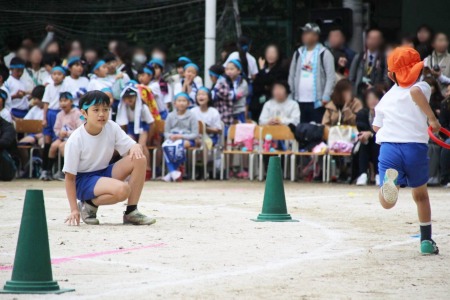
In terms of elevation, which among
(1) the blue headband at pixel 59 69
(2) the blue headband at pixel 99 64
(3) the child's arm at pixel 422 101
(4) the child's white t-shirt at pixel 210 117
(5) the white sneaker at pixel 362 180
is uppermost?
(2) the blue headband at pixel 99 64

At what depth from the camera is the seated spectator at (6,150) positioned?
18.7 metres

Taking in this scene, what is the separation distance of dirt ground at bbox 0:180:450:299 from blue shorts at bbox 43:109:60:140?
560cm

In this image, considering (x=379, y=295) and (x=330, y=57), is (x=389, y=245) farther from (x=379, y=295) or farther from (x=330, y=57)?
(x=330, y=57)

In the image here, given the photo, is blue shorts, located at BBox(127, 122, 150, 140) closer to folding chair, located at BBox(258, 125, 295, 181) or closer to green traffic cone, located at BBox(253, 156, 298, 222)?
folding chair, located at BBox(258, 125, 295, 181)

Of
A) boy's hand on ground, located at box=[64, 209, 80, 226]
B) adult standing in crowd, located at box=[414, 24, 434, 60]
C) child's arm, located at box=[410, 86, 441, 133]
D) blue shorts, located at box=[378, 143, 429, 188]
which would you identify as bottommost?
boy's hand on ground, located at box=[64, 209, 80, 226]

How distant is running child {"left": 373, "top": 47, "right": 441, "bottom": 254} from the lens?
8883 mm

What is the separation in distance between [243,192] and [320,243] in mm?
6722

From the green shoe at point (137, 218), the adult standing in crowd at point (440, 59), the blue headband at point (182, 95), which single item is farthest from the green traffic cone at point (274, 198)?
the blue headband at point (182, 95)

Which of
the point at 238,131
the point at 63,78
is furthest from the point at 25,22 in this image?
the point at 238,131

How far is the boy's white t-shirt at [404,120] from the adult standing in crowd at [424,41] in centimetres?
991

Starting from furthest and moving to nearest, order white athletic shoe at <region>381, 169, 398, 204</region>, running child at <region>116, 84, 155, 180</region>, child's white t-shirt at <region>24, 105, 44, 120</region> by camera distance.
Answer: child's white t-shirt at <region>24, 105, 44, 120</region>
running child at <region>116, 84, 155, 180</region>
white athletic shoe at <region>381, 169, 398, 204</region>

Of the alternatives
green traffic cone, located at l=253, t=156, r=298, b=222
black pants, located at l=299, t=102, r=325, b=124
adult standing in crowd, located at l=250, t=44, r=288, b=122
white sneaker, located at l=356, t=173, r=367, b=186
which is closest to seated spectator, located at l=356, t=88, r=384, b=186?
white sneaker, located at l=356, t=173, r=367, b=186

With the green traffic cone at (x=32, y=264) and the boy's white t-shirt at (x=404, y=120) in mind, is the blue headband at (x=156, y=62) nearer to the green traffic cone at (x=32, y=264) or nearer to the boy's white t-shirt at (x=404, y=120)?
the boy's white t-shirt at (x=404, y=120)

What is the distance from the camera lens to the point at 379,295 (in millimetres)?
6820
